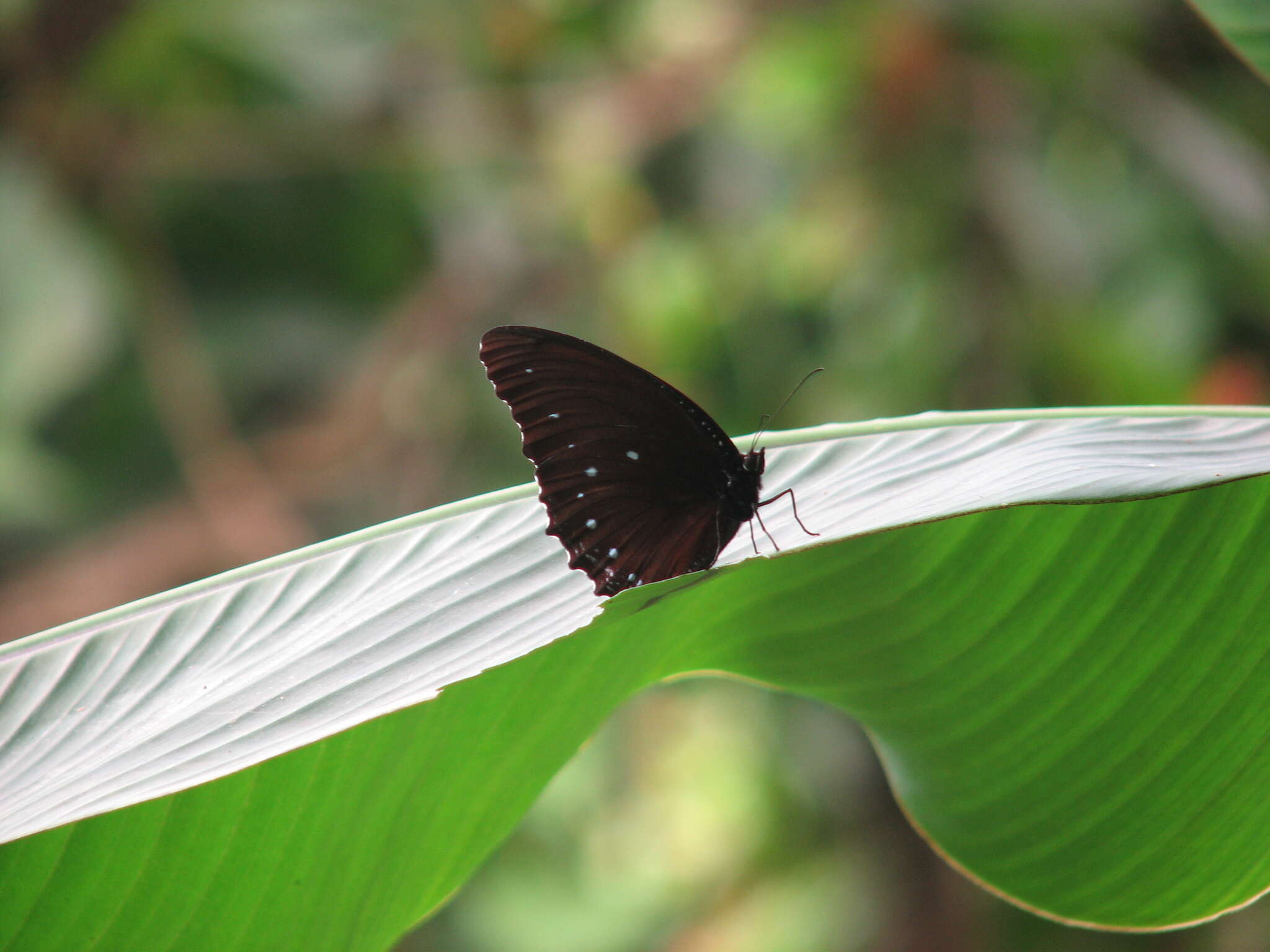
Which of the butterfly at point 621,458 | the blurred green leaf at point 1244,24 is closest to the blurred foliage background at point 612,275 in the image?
the blurred green leaf at point 1244,24

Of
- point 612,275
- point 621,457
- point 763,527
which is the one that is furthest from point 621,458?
point 612,275

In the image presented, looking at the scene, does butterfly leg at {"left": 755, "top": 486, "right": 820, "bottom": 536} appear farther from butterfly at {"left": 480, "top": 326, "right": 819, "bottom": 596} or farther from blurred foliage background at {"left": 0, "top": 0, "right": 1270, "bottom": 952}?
blurred foliage background at {"left": 0, "top": 0, "right": 1270, "bottom": 952}

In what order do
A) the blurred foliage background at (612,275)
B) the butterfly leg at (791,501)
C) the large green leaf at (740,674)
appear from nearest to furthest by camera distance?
the large green leaf at (740,674), the butterfly leg at (791,501), the blurred foliage background at (612,275)

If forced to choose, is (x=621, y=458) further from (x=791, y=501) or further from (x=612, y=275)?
(x=612, y=275)

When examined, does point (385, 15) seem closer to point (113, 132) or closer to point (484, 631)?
point (113, 132)

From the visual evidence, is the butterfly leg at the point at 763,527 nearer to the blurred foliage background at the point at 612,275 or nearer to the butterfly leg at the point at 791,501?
the butterfly leg at the point at 791,501

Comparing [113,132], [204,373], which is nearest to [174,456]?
[204,373]

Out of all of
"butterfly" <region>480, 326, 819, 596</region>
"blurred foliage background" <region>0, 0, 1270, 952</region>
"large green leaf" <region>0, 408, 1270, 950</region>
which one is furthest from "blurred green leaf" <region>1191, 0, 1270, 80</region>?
"blurred foliage background" <region>0, 0, 1270, 952</region>
